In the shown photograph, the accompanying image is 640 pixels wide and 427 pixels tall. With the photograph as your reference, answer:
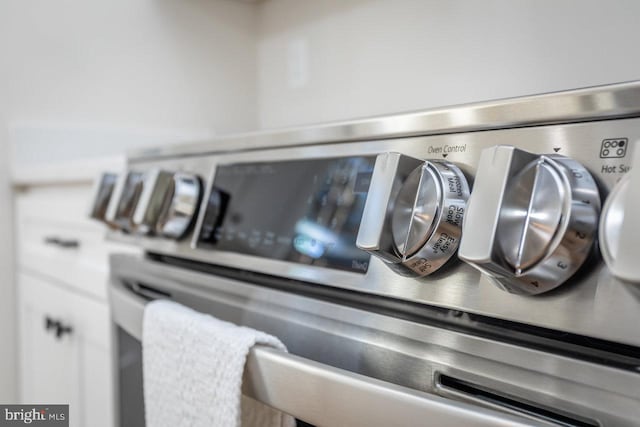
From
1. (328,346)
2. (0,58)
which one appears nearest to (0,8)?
(0,58)

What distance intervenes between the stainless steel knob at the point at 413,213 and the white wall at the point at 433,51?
49 cm

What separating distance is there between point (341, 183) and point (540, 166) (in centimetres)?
19

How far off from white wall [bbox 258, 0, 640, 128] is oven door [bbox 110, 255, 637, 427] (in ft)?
1.72

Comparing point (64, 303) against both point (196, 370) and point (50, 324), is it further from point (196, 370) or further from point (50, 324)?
point (196, 370)

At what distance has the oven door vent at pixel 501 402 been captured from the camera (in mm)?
292

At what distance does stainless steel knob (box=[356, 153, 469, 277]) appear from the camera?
0.33m

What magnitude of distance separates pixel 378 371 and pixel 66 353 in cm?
77

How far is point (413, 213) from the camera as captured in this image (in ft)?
1.12

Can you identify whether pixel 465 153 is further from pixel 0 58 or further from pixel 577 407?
pixel 0 58

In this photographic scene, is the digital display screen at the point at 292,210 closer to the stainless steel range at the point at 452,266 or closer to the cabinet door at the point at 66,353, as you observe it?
the stainless steel range at the point at 452,266

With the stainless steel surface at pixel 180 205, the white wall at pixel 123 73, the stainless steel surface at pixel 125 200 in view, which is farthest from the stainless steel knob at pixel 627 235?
the white wall at pixel 123 73

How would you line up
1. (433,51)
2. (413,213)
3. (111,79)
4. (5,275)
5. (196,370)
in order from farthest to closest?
(111,79), (5,275), (433,51), (196,370), (413,213)

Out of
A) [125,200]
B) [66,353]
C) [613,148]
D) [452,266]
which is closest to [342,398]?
[452,266]
